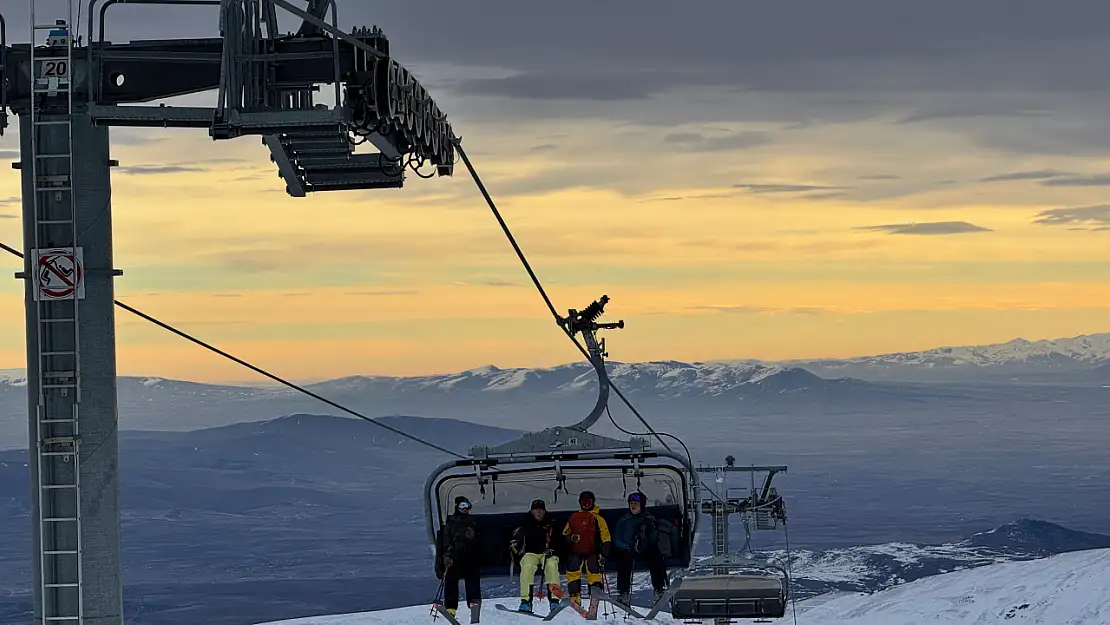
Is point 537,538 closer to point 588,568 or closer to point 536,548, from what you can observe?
point 536,548

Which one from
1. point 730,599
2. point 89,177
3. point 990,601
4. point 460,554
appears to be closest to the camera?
point 89,177

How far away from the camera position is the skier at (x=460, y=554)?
20484 mm

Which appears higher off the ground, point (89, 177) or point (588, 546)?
point (89, 177)

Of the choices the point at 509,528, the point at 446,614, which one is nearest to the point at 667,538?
the point at 509,528

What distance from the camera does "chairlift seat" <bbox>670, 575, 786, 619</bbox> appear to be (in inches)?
1346

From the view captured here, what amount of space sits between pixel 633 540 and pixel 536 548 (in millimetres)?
1227

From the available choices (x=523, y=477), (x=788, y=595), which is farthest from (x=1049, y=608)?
(x=523, y=477)

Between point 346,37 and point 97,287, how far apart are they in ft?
10.6

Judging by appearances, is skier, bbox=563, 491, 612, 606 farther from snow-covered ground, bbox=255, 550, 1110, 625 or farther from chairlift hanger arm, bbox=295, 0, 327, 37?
snow-covered ground, bbox=255, 550, 1110, 625

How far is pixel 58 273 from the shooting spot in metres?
15.4

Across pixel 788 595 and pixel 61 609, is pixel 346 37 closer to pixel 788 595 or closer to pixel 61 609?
pixel 61 609

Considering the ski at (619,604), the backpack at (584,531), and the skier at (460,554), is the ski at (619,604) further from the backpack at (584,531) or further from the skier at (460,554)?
the skier at (460,554)

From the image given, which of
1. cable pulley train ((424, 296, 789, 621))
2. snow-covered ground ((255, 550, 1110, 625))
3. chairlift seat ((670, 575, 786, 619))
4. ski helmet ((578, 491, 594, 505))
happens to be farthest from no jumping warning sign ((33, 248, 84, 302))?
snow-covered ground ((255, 550, 1110, 625))

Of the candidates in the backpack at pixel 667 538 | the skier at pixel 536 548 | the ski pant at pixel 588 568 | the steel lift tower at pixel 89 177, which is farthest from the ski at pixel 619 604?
the steel lift tower at pixel 89 177
